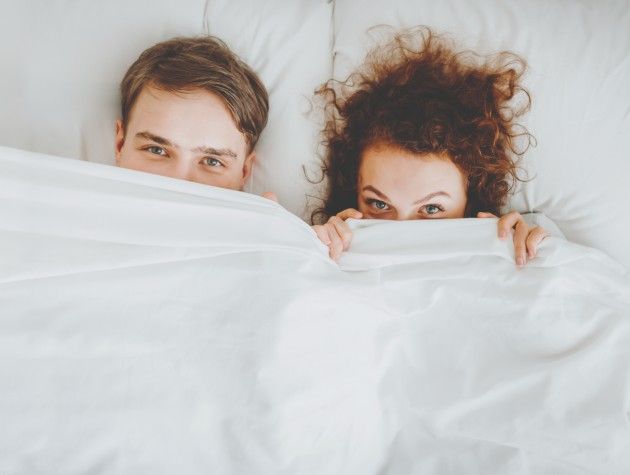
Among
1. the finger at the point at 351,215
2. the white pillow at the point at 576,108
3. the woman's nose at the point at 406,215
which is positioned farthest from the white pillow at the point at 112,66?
the white pillow at the point at 576,108

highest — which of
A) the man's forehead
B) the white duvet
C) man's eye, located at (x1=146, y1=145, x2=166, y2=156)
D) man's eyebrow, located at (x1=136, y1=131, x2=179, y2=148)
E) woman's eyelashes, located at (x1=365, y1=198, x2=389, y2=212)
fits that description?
the man's forehead

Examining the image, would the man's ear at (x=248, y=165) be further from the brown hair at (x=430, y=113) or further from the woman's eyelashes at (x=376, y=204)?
the woman's eyelashes at (x=376, y=204)

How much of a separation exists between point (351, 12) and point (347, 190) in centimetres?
39

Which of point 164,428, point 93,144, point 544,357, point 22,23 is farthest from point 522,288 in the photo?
point 22,23

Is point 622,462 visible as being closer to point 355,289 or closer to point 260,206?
point 355,289

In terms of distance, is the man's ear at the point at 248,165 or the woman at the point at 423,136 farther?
the man's ear at the point at 248,165

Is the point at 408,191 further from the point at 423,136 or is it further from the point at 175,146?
the point at 175,146

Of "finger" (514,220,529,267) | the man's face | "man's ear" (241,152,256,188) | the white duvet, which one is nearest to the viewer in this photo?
the white duvet

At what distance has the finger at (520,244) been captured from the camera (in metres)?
0.95

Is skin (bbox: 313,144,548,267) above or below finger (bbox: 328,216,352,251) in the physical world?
above

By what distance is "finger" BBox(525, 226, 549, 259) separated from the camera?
96 cm

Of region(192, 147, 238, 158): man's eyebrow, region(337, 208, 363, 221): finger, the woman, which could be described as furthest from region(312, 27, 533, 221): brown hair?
region(192, 147, 238, 158): man's eyebrow

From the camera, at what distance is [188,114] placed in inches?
41.6

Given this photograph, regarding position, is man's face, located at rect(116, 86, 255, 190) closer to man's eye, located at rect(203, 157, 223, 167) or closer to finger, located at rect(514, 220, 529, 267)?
man's eye, located at rect(203, 157, 223, 167)
